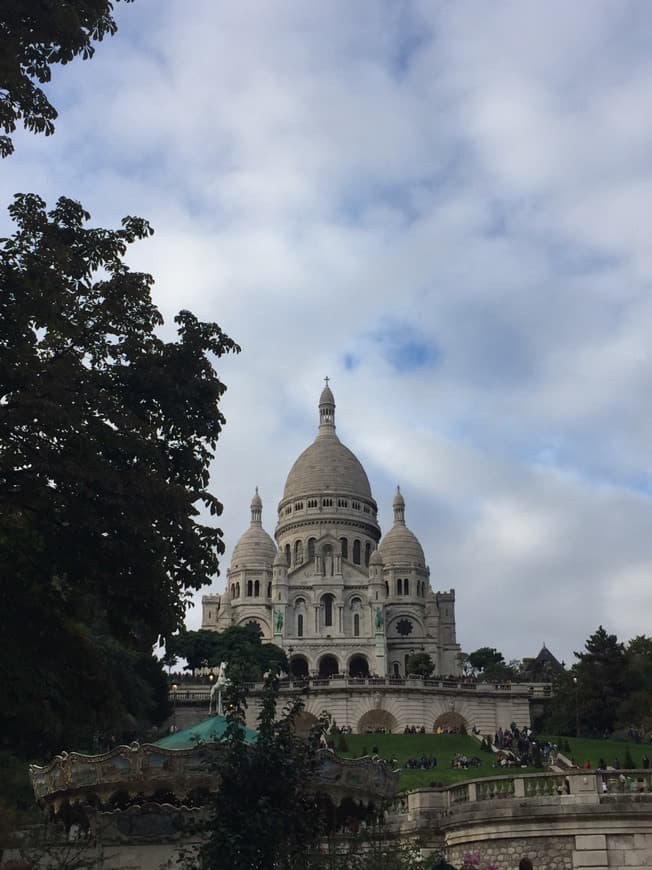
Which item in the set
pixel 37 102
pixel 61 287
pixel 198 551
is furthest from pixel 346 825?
pixel 37 102

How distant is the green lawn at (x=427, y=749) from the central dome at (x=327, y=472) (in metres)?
58.1

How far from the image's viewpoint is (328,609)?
10481 centimetres

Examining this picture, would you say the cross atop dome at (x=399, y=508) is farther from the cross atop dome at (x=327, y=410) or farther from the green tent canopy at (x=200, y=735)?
the green tent canopy at (x=200, y=735)

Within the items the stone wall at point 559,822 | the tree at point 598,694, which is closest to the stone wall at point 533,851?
the stone wall at point 559,822

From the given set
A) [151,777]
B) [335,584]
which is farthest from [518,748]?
[335,584]

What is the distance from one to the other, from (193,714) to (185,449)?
49.7 metres

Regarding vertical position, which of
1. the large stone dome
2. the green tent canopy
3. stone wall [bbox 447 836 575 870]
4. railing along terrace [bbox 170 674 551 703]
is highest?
the large stone dome

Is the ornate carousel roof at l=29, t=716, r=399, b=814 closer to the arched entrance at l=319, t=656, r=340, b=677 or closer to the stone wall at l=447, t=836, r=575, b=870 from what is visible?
the stone wall at l=447, t=836, r=575, b=870

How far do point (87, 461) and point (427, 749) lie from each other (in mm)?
41145

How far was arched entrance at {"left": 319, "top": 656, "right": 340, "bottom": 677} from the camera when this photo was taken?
3912 inches

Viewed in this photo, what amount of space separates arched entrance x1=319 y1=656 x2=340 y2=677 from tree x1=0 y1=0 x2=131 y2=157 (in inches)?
3252

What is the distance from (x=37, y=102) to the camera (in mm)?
19969

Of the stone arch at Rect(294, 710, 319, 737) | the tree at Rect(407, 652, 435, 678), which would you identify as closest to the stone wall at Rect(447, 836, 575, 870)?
the stone arch at Rect(294, 710, 319, 737)

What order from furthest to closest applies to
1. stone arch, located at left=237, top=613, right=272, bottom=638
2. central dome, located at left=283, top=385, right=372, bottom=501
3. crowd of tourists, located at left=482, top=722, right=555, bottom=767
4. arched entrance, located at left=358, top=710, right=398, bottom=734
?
central dome, located at left=283, top=385, right=372, bottom=501
stone arch, located at left=237, top=613, right=272, bottom=638
arched entrance, located at left=358, top=710, right=398, bottom=734
crowd of tourists, located at left=482, top=722, right=555, bottom=767
